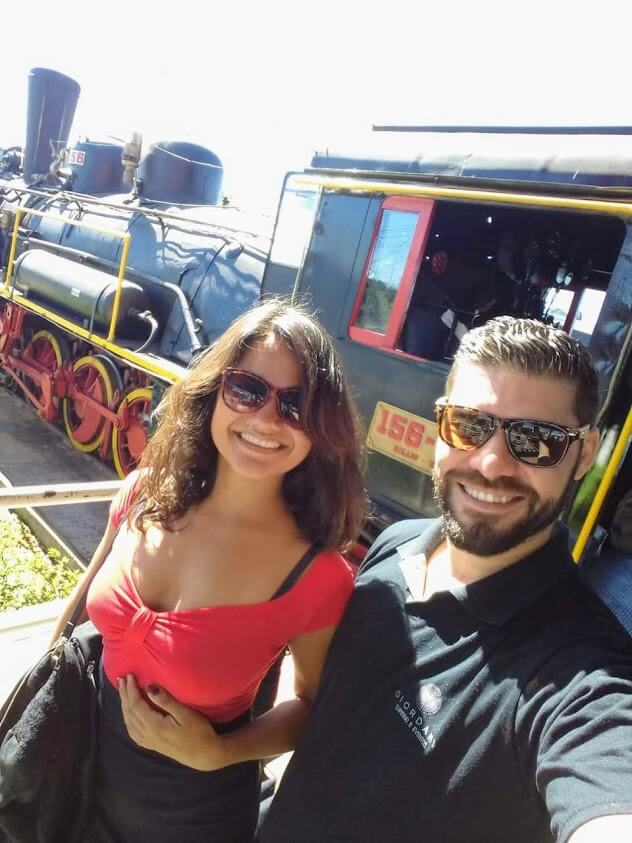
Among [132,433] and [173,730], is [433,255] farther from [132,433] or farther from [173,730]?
[173,730]

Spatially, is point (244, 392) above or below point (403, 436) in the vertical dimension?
above

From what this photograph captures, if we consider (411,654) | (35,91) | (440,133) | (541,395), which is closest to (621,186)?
(440,133)

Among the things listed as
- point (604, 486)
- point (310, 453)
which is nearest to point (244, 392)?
point (310, 453)

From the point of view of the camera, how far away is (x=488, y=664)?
38.8 inches

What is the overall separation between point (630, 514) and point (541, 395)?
5.17 ft

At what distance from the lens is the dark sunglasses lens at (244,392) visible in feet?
4.28

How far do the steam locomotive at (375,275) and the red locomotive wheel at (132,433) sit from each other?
2cm

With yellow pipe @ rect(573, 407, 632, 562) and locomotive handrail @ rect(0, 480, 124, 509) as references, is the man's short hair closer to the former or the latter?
yellow pipe @ rect(573, 407, 632, 562)

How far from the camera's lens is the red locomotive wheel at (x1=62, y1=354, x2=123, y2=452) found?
18.4 feet

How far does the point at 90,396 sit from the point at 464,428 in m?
5.33

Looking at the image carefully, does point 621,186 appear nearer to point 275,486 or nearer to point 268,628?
point 275,486

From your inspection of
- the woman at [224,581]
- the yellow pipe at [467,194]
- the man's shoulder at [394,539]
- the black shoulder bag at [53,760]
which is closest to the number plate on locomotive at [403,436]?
the yellow pipe at [467,194]

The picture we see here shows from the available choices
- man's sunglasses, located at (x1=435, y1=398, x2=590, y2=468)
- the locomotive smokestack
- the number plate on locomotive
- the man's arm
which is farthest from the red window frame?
the locomotive smokestack

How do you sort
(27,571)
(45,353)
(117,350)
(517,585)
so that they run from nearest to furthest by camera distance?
(517,585) → (27,571) → (117,350) → (45,353)
